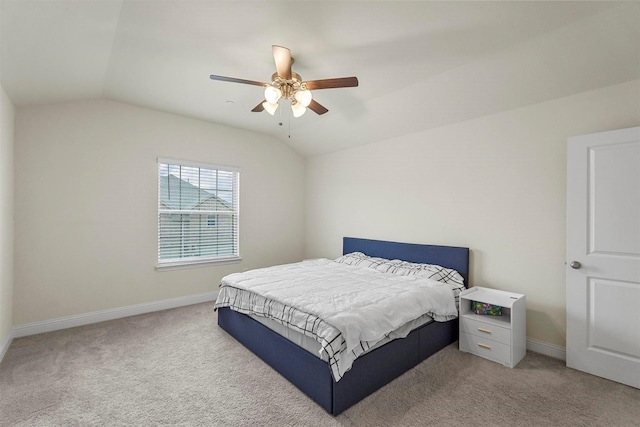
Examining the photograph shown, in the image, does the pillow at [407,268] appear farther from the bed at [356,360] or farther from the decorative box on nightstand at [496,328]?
the decorative box on nightstand at [496,328]

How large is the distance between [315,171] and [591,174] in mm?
3879

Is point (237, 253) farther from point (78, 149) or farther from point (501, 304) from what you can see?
point (501, 304)

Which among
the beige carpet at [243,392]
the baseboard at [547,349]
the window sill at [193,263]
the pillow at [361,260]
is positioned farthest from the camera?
the window sill at [193,263]

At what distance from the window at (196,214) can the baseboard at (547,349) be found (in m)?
4.01

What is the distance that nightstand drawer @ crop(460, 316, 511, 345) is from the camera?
8.30 ft

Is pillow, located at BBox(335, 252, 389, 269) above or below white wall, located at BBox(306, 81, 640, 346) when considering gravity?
below

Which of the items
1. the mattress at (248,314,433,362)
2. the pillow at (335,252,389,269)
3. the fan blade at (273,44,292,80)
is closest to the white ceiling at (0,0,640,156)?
the fan blade at (273,44,292,80)

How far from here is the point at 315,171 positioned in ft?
17.8

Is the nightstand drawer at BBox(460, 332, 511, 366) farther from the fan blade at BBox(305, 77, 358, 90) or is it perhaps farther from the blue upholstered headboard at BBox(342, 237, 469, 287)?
the fan blade at BBox(305, 77, 358, 90)

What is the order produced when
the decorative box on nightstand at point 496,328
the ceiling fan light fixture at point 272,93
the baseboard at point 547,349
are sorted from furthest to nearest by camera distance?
the baseboard at point 547,349
the decorative box on nightstand at point 496,328
the ceiling fan light fixture at point 272,93

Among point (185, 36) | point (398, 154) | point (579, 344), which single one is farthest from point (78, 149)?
point (579, 344)

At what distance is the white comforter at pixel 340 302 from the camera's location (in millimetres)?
1975

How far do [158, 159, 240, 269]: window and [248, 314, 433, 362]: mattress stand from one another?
2.07 meters

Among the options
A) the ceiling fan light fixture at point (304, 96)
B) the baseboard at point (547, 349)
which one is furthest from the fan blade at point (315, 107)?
the baseboard at point (547, 349)
